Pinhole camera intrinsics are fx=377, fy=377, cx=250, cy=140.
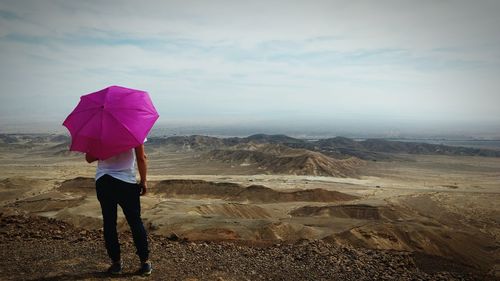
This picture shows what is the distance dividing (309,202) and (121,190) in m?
40.8

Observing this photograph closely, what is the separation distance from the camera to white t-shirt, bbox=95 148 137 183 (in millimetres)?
5199

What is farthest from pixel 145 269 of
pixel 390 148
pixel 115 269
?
pixel 390 148

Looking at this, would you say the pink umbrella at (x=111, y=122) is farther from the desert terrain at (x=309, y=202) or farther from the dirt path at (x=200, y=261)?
the desert terrain at (x=309, y=202)

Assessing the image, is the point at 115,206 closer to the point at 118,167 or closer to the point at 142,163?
the point at 118,167

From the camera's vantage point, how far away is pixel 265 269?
264 inches

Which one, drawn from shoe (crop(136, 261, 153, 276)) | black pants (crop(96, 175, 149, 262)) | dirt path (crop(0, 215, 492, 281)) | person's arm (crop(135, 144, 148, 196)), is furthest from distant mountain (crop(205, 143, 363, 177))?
person's arm (crop(135, 144, 148, 196))

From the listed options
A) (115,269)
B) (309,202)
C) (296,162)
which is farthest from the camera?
(296,162)

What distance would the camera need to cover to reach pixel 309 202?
44562 mm

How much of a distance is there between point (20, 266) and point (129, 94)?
3.35 metres

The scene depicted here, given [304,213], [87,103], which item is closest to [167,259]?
[87,103]

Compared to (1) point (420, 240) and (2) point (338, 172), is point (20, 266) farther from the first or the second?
(2) point (338, 172)

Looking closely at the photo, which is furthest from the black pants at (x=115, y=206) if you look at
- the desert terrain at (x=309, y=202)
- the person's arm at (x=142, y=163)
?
the desert terrain at (x=309, y=202)

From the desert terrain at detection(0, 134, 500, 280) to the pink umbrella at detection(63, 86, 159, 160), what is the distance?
2.49 meters

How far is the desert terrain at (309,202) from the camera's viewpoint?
17.5 m
